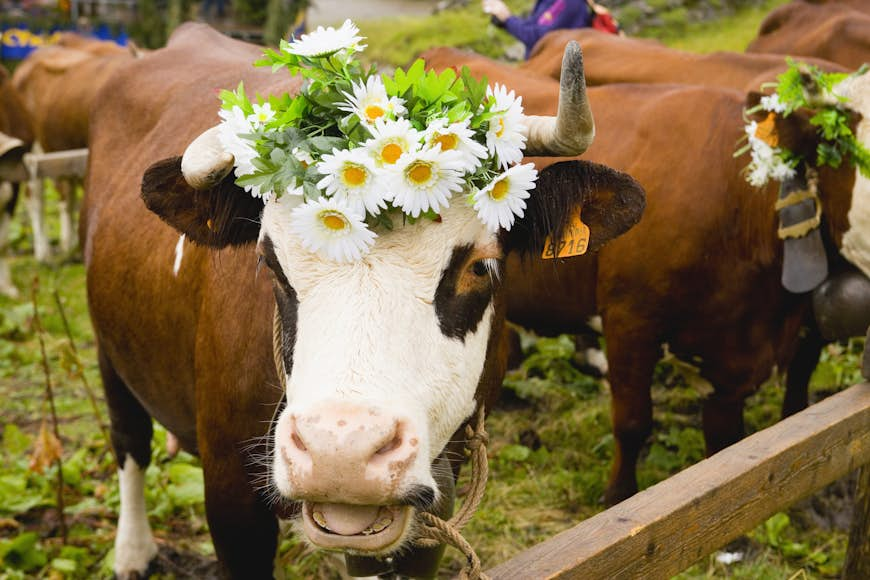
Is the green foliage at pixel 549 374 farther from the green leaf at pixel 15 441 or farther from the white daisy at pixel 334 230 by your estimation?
the white daisy at pixel 334 230

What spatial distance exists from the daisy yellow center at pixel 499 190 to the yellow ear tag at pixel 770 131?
1952 mm

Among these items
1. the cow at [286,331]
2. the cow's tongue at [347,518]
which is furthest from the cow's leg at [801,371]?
the cow's tongue at [347,518]

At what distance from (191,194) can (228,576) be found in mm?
1196

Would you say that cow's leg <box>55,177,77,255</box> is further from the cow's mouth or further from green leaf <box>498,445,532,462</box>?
the cow's mouth

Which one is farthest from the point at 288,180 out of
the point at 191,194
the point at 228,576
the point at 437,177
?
the point at 228,576

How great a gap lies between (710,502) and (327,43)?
1.38 m

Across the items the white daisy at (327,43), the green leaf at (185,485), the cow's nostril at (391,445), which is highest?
the white daisy at (327,43)

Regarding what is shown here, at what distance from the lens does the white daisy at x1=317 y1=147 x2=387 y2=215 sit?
75.7 inches

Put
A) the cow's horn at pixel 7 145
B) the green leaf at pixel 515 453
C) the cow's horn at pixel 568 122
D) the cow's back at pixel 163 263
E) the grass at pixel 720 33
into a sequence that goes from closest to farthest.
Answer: the cow's horn at pixel 568 122 < the cow's back at pixel 163 263 < the green leaf at pixel 515 453 < the cow's horn at pixel 7 145 < the grass at pixel 720 33

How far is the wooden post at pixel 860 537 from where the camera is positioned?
288cm

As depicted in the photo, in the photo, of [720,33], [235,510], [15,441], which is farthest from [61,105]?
[720,33]

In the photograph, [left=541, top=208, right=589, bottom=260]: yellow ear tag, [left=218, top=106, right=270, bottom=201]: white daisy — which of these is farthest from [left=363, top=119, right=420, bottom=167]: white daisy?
[left=541, top=208, right=589, bottom=260]: yellow ear tag

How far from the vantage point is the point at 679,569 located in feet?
6.70

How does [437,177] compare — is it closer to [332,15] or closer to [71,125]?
[71,125]
